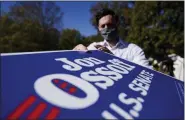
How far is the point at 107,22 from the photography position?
2865 mm

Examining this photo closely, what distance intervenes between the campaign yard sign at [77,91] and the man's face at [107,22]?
1.06 metres

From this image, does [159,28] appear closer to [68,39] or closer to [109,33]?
[68,39]

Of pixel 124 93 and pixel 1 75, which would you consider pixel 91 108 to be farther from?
pixel 1 75

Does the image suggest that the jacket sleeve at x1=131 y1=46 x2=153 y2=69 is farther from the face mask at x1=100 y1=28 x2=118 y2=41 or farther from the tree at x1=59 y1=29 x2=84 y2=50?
Result: the tree at x1=59 y1=29 x2=84 y2=50

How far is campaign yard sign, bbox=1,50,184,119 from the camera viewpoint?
112cm

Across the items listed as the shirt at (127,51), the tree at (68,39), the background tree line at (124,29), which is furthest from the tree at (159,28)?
the shirt at (127,51)

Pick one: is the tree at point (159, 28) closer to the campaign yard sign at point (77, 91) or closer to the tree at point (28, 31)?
the tree at point (28, 31)

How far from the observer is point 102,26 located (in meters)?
2.91

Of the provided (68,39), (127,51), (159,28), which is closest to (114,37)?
(127,51)

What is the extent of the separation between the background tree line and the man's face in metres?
8.98

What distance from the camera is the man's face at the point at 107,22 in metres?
2.87

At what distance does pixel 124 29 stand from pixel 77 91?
1712cm

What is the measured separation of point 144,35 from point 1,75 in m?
14.6

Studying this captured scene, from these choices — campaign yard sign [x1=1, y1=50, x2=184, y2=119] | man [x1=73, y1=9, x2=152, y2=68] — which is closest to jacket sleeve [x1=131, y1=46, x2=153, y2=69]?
man [x1=73, y1=9, x2=152, y2=68]
